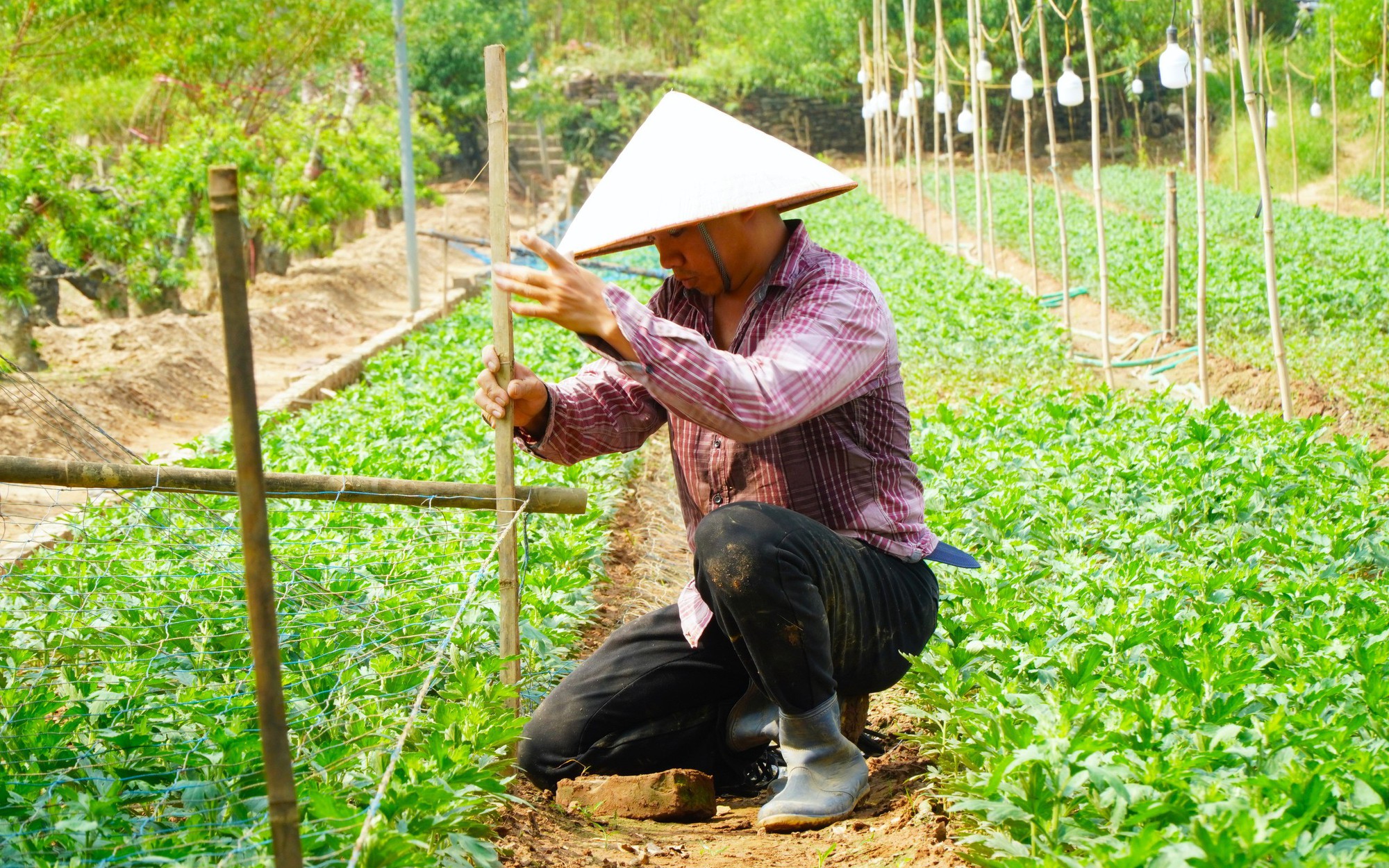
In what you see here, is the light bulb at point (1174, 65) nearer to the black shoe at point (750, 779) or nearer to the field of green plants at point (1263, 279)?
the field of green plants at point (1263, 279)

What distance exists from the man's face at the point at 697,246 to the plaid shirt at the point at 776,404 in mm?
121

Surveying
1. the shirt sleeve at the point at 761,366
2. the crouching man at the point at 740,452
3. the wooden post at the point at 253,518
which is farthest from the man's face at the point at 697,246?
the wooden post at the point at 253,518

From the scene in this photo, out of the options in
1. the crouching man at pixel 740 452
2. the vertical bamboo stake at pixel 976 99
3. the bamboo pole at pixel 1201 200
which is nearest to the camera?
the crouching man at pixel 740 452

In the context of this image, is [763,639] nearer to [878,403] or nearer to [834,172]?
[878,403]

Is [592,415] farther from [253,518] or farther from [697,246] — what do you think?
[253,518]

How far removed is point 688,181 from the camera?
2756 millimetres

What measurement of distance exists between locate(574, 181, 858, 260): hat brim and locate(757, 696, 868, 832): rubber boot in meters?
1.10

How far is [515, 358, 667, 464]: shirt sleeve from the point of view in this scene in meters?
3.03

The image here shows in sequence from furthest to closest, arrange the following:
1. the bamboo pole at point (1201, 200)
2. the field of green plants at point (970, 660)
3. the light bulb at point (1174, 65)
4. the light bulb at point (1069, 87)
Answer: the light bulb at point (1069, 87), the light bulb at point (1174, 65), the bamboo pole at point (1201, 200), the field of green plants at point (970, 660)

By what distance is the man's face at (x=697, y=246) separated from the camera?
281 centimetres

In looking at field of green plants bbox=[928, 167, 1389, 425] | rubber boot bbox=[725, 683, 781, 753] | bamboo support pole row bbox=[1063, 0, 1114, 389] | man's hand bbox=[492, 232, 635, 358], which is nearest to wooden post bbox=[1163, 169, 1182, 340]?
field of green plants bbox=[928, 167, 1389, 425]

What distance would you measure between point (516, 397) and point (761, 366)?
0.68 metres

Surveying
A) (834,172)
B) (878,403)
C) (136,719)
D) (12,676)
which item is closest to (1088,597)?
(878,403)

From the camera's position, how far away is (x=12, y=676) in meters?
2.91
